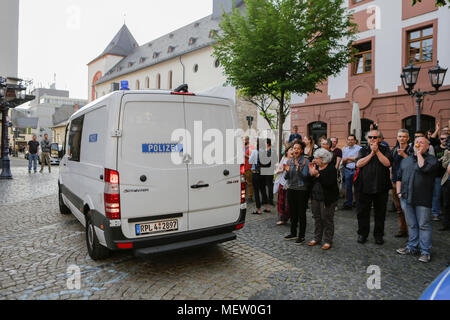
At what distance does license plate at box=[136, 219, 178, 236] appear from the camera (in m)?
3.96

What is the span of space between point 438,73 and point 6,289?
1129 centimetres

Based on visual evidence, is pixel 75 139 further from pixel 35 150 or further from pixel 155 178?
pixel 35 150

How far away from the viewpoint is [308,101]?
18.7 m

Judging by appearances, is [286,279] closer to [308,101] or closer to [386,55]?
[386,55]

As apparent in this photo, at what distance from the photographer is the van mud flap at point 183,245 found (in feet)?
12.7

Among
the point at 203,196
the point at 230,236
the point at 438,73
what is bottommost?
the point at 230,236

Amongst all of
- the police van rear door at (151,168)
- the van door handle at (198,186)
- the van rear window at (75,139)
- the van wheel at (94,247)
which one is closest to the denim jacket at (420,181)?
the van door handle at (198,186)

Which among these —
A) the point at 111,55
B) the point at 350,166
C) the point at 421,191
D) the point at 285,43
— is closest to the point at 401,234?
the point at 421,191

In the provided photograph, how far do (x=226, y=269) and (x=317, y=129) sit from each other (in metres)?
15.4

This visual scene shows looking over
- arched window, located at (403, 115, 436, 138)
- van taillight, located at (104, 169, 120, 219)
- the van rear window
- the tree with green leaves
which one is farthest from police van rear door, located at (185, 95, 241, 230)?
arched window, located at (403, 115, 436, 138)

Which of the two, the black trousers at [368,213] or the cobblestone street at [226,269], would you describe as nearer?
the cobblestone street at [226,269]

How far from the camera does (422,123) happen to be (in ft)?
47.7

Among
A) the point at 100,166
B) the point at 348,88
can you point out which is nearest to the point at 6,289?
the point at 100,166

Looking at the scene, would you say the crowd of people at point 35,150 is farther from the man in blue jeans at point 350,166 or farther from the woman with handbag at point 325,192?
the woman with handbag at point 325,192
